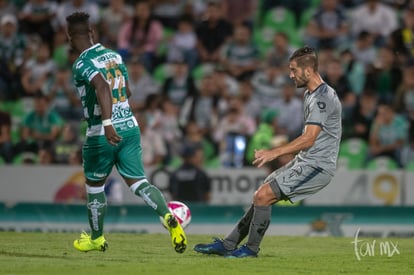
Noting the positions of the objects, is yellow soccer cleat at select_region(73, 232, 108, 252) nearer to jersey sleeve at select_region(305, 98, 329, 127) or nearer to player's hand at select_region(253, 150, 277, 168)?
player's hand at select_region(253, 150, 277, 168)

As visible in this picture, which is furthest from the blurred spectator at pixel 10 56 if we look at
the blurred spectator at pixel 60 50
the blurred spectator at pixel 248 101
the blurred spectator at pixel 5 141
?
the blurred spectator at pixel 248 101

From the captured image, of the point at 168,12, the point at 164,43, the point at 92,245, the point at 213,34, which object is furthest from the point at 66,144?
the point at 92,245

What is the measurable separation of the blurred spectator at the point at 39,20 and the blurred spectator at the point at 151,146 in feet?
12.4

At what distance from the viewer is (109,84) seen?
10.4 m

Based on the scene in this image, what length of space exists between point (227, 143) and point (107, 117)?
25.0ft

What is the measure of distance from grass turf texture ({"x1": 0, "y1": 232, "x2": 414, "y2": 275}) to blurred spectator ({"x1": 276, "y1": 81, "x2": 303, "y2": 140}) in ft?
17.8

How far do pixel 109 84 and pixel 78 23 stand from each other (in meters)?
0.69

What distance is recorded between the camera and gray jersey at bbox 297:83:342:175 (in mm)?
10148

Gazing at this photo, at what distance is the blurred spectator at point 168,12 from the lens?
20894mm

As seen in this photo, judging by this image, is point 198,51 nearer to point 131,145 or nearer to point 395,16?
point 395,16

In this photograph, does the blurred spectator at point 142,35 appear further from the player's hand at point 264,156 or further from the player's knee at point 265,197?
the player's hand at point 264,156

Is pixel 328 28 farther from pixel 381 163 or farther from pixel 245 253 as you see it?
pixel 245 253

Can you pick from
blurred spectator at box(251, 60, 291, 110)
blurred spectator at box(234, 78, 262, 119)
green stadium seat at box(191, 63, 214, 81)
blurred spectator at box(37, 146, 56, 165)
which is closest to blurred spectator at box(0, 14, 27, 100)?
blurred spectator at box(37, 146, 56, 165)

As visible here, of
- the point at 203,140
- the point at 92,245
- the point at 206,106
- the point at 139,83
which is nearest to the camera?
the point at 92,245
